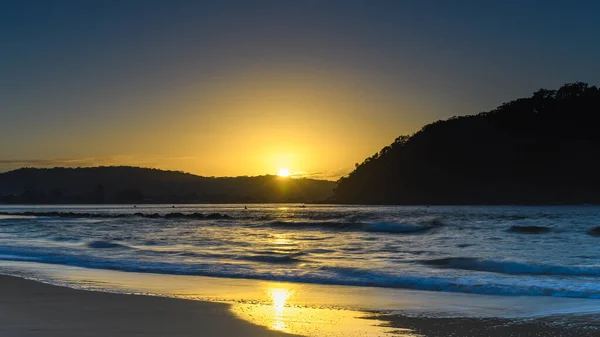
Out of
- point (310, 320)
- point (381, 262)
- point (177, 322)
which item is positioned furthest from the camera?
point (381, 262)

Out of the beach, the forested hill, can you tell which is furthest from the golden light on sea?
the forested hill

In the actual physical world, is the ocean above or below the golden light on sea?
below

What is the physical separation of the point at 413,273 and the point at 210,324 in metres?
8.57

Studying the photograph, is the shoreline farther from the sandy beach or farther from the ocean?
the ocean

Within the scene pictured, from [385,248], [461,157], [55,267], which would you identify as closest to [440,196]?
[461,157]

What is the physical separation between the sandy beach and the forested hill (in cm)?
13539

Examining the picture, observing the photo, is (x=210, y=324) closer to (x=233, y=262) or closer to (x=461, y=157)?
(x=233, y=262)

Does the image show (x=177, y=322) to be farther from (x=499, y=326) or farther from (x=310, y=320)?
(x=499, y=326)

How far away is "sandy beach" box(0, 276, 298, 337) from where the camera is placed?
8.87m

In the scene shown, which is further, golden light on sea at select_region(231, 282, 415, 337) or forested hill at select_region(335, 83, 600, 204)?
forested hill at select_region(335, 83, 600, 204)

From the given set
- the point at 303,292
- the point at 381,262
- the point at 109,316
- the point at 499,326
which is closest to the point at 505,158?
the point at 381,262

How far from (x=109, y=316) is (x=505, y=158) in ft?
493

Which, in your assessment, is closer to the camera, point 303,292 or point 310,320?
point 310,320

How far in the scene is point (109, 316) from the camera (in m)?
Result: 10.1
